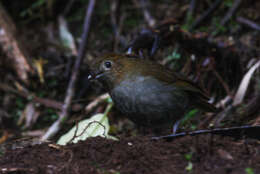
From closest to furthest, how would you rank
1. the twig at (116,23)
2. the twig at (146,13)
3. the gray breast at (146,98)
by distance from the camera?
the gray breast at (146,98) < the twig at (116,23) < the twig at (146,13)

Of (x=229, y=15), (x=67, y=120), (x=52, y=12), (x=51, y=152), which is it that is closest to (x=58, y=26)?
(x=52, y=12)

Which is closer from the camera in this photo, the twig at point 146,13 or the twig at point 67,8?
the twig at point 146,13

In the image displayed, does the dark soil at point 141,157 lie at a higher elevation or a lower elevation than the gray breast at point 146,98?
lower

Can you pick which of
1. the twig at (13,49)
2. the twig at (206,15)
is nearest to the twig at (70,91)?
the twig at (13,49)

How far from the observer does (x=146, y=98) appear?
Result: 2.89 metres

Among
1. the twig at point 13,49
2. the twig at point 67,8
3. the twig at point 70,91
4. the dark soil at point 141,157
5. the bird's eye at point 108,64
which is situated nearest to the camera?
the dark soil at point 141,157

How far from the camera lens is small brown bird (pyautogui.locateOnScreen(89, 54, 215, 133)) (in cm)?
292

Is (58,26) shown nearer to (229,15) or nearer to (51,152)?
(229,15)

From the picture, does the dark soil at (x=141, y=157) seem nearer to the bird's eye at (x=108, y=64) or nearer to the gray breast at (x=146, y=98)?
the gray breast at (x=146, y=98)

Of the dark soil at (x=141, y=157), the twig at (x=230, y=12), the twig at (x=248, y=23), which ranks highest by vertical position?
the twig at (x=230, y=12)

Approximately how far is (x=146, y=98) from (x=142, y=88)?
3.8 inches

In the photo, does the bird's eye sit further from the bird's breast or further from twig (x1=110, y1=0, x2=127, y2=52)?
twig (x1=110, y1=0, x2=127, y2=52)

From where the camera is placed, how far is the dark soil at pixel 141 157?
6.28 feet

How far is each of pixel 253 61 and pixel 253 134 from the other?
211cm
